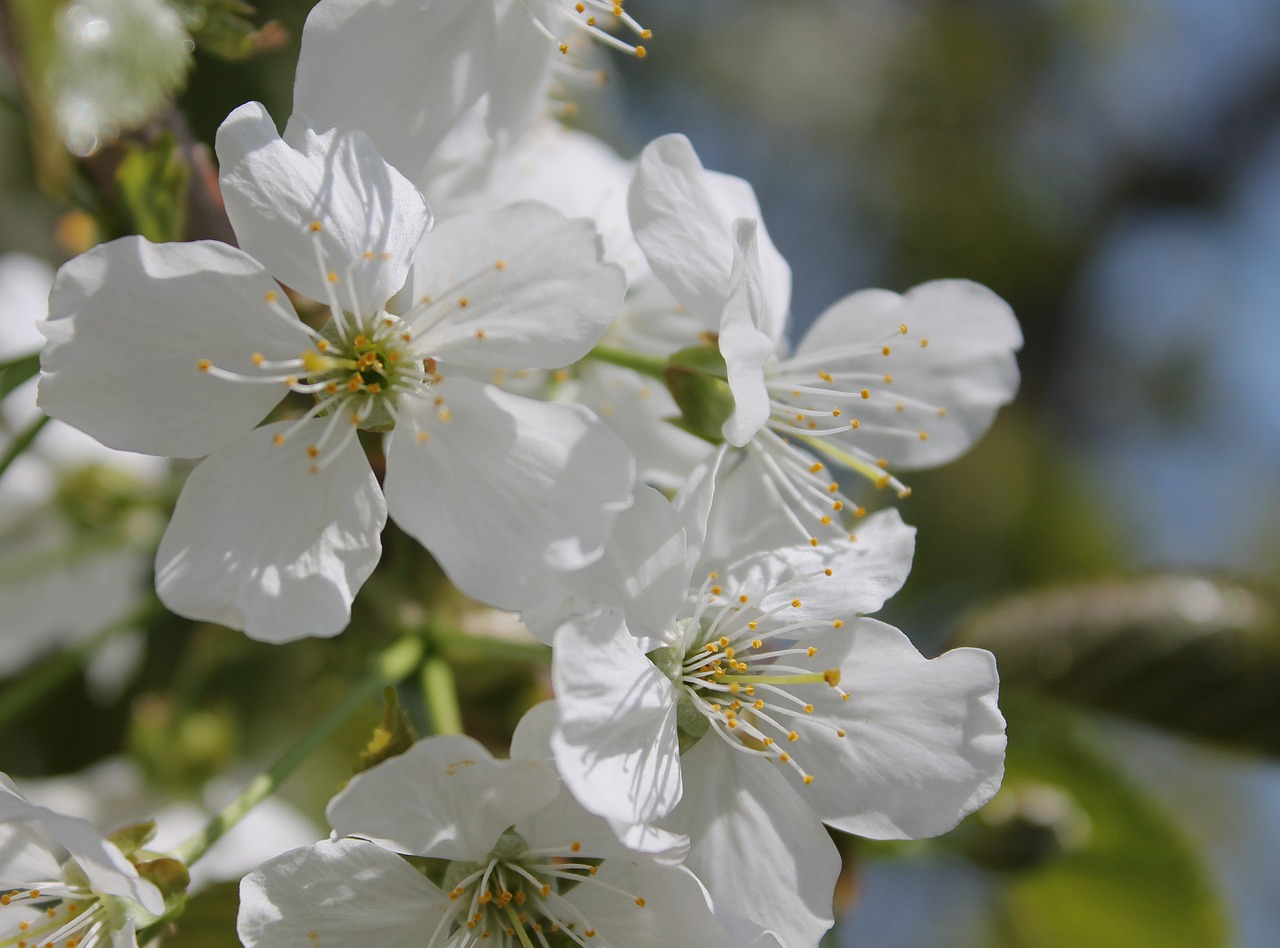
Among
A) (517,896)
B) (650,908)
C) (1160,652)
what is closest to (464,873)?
(517,896)

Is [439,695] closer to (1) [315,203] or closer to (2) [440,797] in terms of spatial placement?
(2) [440,797]

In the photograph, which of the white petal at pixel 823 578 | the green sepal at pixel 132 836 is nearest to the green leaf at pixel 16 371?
the green sepal at pixel 132 836

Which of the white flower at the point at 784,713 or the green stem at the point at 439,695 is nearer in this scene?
the white flower at the point at 784,713

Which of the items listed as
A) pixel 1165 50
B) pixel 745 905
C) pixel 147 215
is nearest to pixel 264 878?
pixel 745 905

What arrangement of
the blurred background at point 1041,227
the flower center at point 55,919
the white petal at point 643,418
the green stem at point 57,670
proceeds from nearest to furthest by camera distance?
the flower center at point 55,919 < the white petal at point 643,418 < the green stem at point 57,670 < the blurred background at point 1041,227

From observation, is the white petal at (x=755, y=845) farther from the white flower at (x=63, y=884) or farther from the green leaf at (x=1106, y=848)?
the green leaf at (x=1106, y=848)

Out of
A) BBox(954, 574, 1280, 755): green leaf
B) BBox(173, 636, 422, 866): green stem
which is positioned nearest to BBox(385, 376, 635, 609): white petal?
BBox(173, 636, 422, 866): green stem
